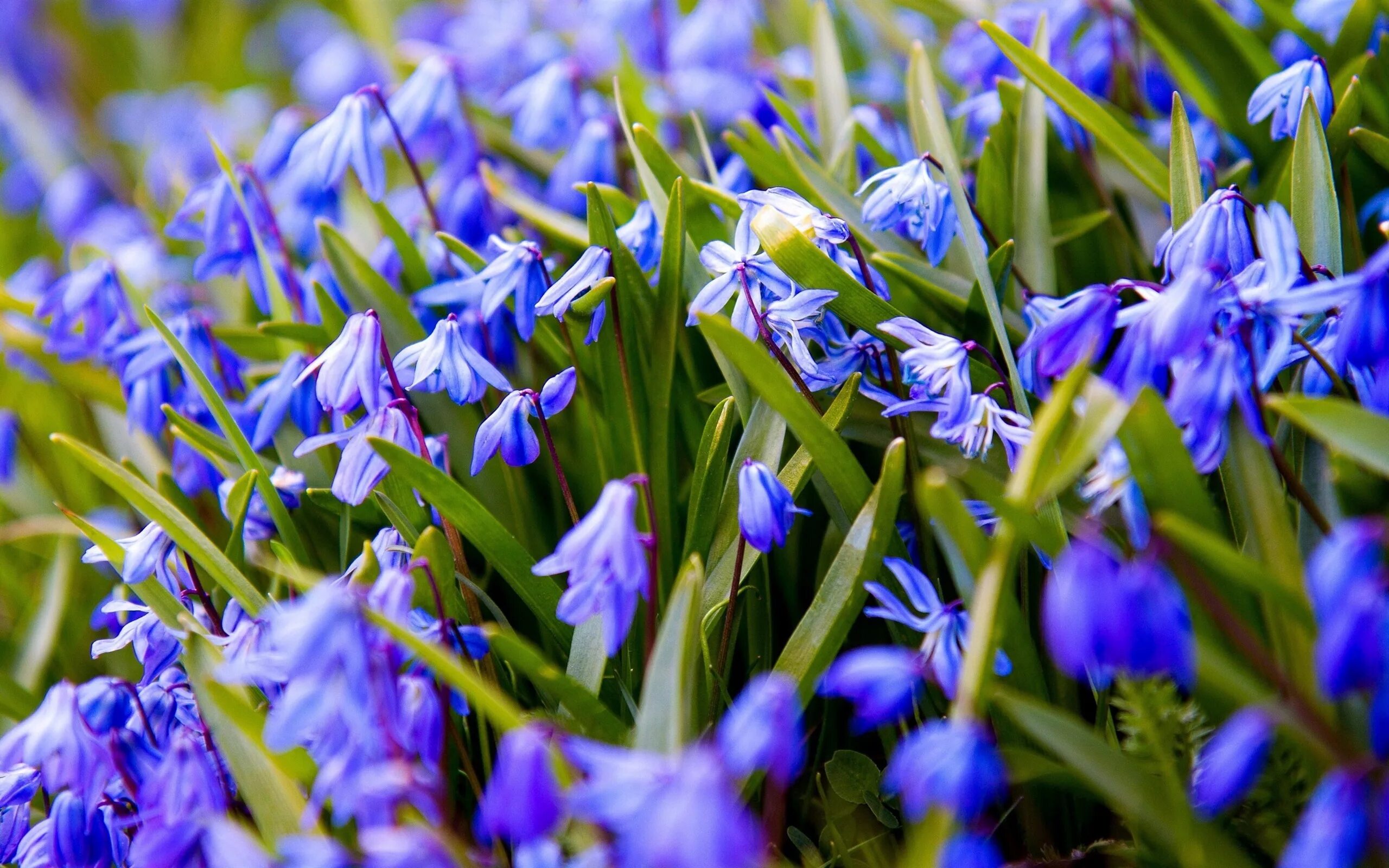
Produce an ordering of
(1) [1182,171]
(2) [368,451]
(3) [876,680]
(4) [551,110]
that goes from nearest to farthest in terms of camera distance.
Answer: (3) [876,680] → (2) [368,451] → (1) [1182,171] → (4) [551,110]

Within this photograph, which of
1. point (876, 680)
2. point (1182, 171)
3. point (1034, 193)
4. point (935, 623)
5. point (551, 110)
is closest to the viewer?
point (876, 680)

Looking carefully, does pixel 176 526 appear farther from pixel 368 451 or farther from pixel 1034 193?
pixel 1034 193

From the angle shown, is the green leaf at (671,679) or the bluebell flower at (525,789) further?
the green leaf at (671,679)

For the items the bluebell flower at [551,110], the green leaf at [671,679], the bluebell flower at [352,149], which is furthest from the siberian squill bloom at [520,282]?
the bluebell flower at [551,110]

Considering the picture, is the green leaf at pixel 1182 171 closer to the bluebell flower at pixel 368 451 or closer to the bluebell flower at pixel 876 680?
the bluebell flower at pixel 876 680

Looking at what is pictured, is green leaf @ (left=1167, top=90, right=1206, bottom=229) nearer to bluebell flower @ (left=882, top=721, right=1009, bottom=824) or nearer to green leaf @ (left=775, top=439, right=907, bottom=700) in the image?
green leaf @ (left=775, top=439, right=907, bottom=700)

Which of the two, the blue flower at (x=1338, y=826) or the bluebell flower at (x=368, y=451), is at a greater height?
the bluebell flower at (x=368, y=451)

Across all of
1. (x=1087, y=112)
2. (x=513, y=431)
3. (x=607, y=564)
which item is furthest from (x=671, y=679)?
(x=1087, y=112)
